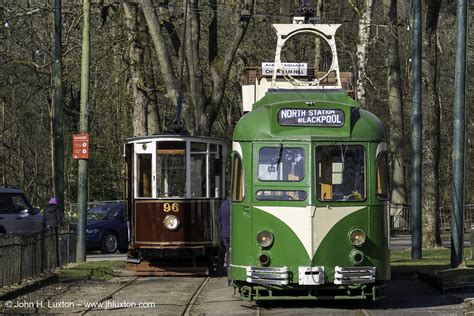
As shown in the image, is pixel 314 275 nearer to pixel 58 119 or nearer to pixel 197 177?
pixel 197 177

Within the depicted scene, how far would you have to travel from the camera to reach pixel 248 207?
15.7m

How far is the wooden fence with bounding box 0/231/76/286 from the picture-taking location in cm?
1764

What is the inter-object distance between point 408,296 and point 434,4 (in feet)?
42.2

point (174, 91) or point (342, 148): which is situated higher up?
point (174, 91)

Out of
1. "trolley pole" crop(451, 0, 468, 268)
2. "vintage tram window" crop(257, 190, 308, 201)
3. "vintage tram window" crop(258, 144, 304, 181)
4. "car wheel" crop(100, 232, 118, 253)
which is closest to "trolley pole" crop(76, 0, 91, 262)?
"car wheel" crop(100, 232, 118, 253)

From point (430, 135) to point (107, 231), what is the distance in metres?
10.5

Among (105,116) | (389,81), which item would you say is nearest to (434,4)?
(389,81)

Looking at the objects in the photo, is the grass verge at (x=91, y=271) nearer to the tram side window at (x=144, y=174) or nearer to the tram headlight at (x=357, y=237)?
the tram side window at (x=144, y=174)

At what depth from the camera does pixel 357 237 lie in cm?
1542

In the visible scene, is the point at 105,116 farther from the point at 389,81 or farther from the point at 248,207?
the point at 248,207

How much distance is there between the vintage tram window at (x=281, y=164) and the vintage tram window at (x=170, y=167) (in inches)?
238

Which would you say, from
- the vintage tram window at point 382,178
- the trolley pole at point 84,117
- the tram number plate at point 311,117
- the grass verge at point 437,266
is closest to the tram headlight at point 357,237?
the vintage tram window at point 382,178

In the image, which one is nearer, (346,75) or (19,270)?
(19,270)

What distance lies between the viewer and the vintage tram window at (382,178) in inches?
623
